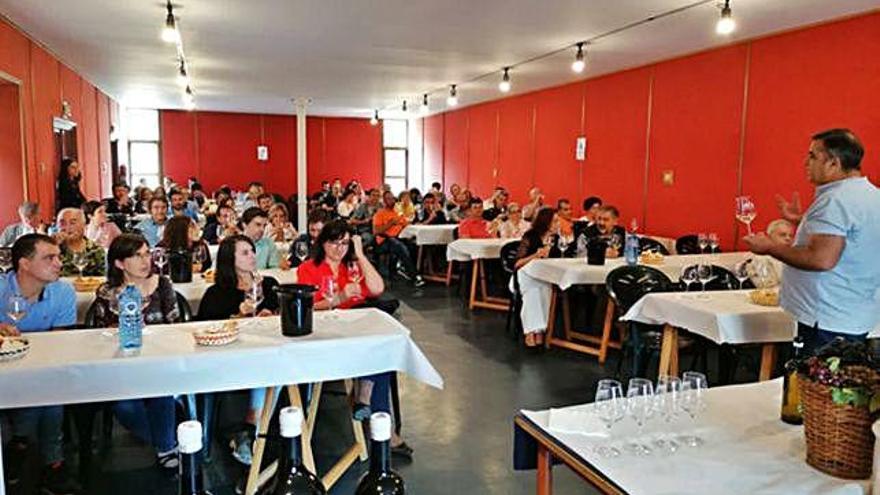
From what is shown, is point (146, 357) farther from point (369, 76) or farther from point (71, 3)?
point (369, 76)

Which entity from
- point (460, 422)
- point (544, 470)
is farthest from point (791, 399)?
point (460, 422)

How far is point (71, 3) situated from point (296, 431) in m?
5.91

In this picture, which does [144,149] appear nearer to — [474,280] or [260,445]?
[474,280]

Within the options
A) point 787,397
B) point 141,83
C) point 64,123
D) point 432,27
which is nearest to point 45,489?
Result: point 787,397

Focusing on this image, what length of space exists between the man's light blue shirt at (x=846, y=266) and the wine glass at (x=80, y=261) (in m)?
4.60

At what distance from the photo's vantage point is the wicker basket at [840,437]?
5.28 ft

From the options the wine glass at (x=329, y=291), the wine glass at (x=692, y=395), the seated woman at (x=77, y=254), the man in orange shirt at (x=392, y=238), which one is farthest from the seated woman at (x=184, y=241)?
the man in orange shirt at (x=392, y=238)

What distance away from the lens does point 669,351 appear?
164 inches

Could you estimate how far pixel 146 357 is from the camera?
8.72 ft

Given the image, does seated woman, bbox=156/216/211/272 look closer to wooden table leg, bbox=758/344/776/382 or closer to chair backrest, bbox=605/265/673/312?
chair backrest, bbox=605/265/673/312

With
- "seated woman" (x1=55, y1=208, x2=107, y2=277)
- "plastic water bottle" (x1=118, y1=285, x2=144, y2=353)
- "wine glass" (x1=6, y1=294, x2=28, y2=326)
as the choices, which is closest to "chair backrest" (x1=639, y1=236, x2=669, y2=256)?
"seated woman" (x1=55, y1=208, x2=107, y2=277)

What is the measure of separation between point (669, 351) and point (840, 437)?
8.53 ft

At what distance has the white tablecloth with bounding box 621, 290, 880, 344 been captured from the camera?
3.80m

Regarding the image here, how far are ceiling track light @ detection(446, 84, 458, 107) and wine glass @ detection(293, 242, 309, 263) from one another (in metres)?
5.88
